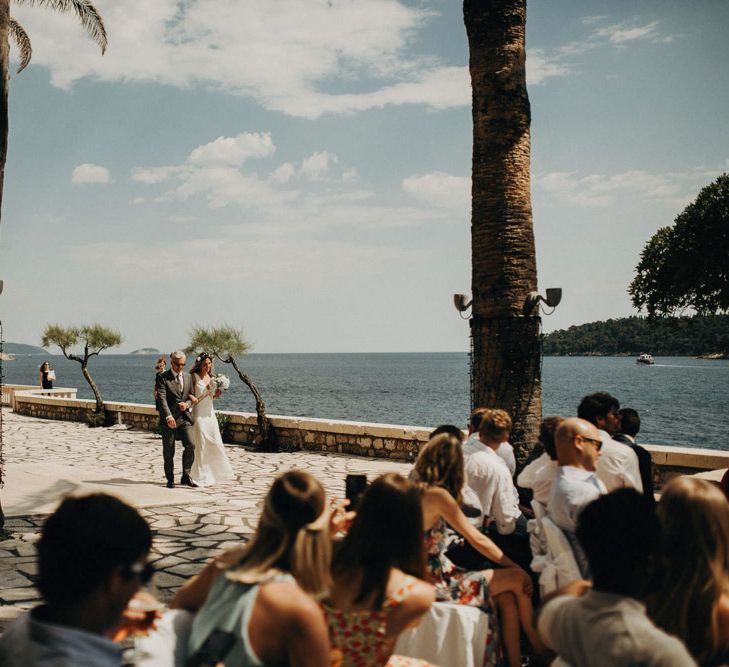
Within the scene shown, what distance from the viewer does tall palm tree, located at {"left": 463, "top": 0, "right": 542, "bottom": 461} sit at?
754cm

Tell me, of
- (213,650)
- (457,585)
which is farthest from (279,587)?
(457,585)

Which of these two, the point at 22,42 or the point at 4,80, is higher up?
the point at 22,42

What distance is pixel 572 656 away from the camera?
2.09m

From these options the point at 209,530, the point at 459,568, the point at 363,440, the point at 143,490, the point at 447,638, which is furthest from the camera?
the point at 363,440

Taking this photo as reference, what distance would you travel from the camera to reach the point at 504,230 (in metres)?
7.53

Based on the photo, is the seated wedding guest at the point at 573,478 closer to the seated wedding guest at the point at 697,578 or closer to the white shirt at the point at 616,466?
the white shirt at the point at 616,466

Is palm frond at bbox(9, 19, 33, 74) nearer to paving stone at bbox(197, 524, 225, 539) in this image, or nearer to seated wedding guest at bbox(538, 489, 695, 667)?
paving stone at bbox(197, 524, 225, 539)

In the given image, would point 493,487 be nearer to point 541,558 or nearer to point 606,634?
point 541,558

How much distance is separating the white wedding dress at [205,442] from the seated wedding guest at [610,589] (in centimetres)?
860

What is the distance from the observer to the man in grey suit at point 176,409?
9.84m

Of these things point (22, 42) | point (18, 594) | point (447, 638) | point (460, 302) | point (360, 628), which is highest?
point (22, 42)

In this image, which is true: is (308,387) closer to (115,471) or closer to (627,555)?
(115,471)

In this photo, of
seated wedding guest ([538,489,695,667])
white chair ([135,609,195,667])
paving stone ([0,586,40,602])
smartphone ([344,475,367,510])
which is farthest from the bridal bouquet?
seated wedding guest ([538,489,695,667])

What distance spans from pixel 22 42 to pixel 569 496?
74.0ft
